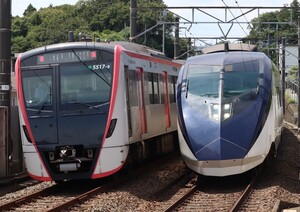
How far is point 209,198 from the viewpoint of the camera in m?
11.1

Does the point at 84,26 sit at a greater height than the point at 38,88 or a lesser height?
greater

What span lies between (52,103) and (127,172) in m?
2.89

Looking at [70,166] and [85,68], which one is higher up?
[85,68]

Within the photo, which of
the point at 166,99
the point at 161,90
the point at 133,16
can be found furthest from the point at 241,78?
the point at 133,16

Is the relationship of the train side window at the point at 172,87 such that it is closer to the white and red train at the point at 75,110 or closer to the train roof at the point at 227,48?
the train roof at the point at 227,48

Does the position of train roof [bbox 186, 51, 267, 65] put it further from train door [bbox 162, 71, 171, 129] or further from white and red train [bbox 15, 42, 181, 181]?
train door [bbox 162, 71, 171, 129]

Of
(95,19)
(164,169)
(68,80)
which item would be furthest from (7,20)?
(95,19)

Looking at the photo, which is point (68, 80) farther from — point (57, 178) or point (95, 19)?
point (95, 19)

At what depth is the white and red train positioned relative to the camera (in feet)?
38.4

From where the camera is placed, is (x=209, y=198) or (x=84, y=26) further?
(x=84, y=26)

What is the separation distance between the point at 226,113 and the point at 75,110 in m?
3.18

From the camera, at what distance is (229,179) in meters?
13.6

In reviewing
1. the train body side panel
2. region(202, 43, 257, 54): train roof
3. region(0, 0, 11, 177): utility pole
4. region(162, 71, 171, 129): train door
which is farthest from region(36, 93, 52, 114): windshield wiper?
region(162, 71, 171, 129): train door

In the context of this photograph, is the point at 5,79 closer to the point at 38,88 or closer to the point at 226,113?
the point at 38,88
